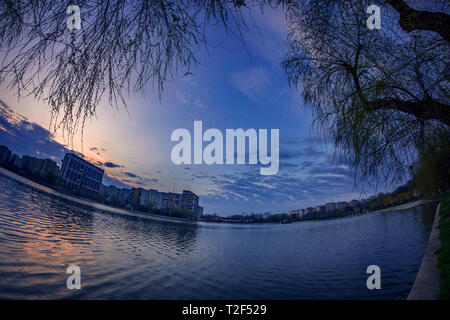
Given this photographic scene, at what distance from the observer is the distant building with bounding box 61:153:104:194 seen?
1447 inches

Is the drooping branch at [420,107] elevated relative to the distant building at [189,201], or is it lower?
elevated

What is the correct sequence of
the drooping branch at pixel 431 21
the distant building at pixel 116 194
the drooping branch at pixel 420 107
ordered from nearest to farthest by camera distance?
the drooping branch at pixel 431 21, the drooping branch at pixel 420 107, the distant building at pixel 116 194

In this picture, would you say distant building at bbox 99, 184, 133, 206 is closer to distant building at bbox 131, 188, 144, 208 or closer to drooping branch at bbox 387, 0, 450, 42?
distant building at bbox 131, 188, 144, 208

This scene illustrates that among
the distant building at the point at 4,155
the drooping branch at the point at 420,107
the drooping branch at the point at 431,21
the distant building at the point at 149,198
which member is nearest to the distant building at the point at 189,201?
the distant building at the point at 149,198

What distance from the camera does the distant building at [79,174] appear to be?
36750 millimetres

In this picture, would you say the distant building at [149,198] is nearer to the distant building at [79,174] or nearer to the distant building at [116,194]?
the distant building at [116,194]

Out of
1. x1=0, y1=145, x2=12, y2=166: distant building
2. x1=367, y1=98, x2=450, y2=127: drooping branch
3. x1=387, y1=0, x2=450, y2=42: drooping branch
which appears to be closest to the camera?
x1=387, y1=0, x2=450, y2=42: drooping branch

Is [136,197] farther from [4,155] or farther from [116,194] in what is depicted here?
[4,155]

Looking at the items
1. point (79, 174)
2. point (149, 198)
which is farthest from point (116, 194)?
point (79, 174)

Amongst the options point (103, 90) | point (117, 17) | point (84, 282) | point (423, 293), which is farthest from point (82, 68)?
point (423, 293)

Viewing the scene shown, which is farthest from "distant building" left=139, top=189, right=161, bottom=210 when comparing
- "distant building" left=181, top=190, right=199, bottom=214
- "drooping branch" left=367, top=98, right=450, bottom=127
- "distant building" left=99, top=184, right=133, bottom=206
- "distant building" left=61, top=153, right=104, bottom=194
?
"drooping branch" left=367, top=98, right=450, bottom=127

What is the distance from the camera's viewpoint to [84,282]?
2.81 m
